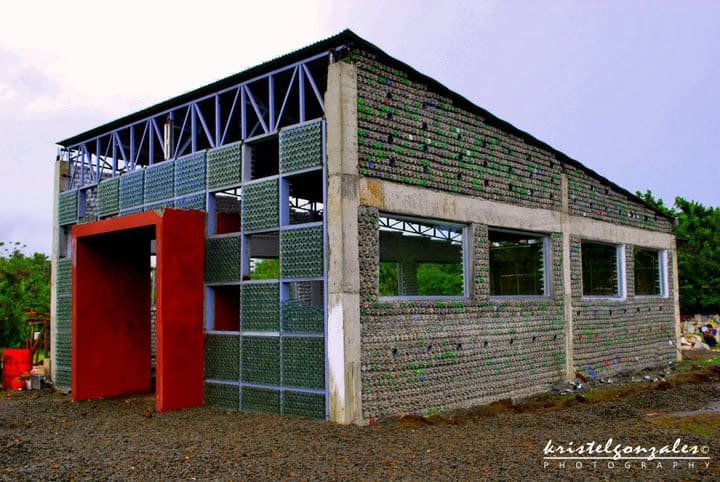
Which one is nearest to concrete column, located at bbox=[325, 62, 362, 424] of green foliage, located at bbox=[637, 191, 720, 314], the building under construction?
the building under construction

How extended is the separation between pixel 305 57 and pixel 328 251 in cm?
300

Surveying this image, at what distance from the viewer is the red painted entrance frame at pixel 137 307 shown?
33.3ft

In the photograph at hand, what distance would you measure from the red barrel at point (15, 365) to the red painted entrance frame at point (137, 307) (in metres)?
3.97

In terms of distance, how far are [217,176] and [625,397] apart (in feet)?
26.7

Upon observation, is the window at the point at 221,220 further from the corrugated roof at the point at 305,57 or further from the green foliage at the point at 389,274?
the green foliage at the point at 389,274

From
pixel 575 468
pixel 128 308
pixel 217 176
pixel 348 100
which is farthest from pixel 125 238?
pixel 575 468

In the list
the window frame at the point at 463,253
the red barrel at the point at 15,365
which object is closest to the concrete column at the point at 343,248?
the window frame at the point at 463,253

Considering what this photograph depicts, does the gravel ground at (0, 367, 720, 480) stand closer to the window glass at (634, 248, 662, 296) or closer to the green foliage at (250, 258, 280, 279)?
the window glass at (634, 248, 662, 296)

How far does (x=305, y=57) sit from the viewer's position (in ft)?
32.0

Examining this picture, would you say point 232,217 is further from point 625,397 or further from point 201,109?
point 625,397

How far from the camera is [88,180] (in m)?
14.6

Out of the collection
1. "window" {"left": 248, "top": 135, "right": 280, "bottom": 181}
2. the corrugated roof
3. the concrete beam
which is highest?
the corrugated roof

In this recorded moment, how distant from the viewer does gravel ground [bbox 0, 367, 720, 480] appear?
6.65 metres

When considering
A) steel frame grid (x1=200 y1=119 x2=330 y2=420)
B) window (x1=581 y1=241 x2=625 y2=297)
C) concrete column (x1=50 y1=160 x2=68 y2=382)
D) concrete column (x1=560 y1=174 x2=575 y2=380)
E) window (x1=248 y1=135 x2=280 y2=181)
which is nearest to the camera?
steel frame grid (x1=200 y1=119 x2=330 y2=420)
